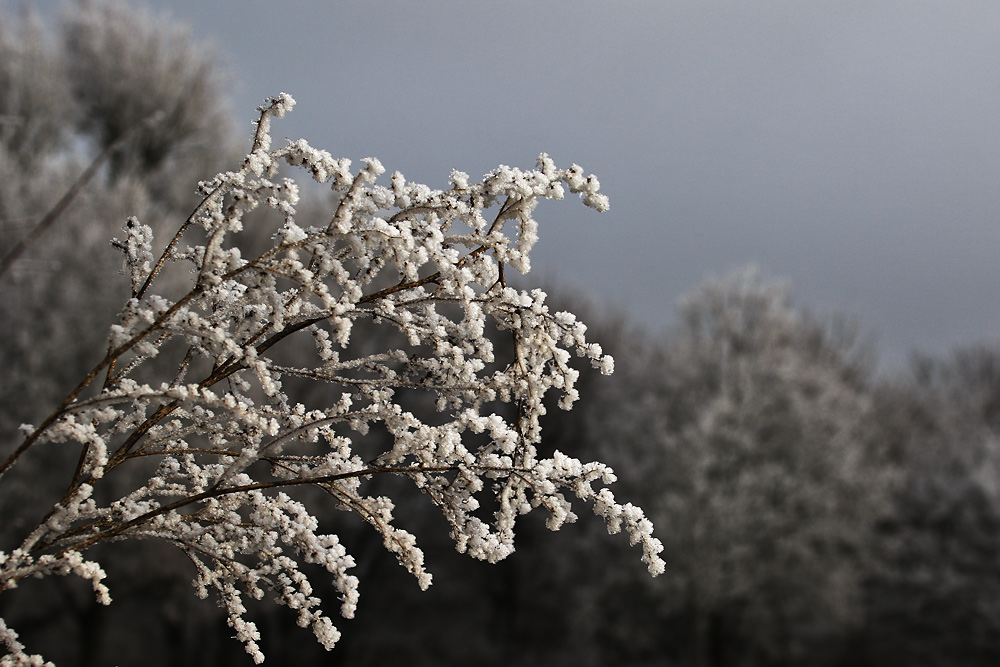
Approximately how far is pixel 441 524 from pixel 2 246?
10687mm

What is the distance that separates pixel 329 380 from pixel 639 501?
16.4 m

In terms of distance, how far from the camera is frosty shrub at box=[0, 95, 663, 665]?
6.07 ft

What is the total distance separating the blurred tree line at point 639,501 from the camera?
13953 mm

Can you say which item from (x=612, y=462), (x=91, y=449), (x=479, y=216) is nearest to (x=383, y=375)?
(x=479, y=216)

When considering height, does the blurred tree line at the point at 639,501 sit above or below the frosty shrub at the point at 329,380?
above

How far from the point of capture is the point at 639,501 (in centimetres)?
1762

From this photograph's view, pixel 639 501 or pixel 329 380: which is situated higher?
pixel 639 501

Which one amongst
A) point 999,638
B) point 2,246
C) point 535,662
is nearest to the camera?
point 2,246

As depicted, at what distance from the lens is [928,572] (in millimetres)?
17344

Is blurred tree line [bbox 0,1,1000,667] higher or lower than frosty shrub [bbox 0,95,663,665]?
higher

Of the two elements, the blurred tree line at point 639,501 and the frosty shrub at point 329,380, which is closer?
the frosty shrub at point 329,380

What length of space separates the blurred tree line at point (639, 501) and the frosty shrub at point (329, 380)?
12.2 metres

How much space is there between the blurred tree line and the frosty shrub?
12.2 metres

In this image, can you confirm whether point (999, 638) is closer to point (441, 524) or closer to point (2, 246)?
point (441, 524)
